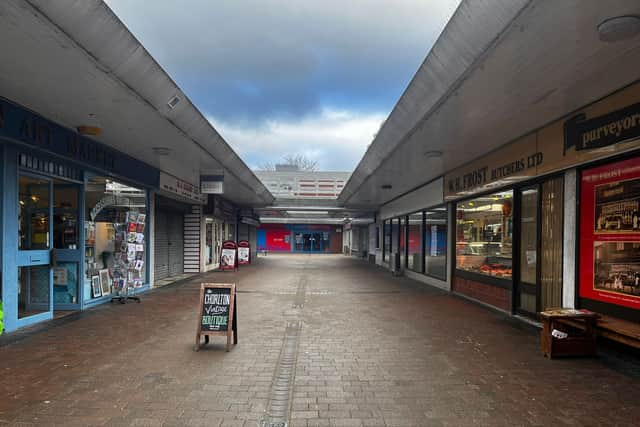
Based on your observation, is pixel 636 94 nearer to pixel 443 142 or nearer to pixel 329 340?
pixel 443 142

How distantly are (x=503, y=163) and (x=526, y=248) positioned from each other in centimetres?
155

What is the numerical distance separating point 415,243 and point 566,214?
24.3 feet

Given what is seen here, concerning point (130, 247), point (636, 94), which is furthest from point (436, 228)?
point (130, 247)

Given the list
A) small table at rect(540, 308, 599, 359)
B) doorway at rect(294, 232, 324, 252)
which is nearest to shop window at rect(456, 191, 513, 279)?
small table at rect(540, 308, 599, 359)

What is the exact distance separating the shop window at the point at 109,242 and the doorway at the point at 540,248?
741 cm

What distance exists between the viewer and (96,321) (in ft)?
19.3

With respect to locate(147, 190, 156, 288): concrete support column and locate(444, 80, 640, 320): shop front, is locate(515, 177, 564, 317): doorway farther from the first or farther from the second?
locate(147, 190, 156, 288): concrete support column

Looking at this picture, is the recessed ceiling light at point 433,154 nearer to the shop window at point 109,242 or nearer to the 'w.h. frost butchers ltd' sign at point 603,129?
the 'w.h. frost butchers ltd' sign at point 603,129

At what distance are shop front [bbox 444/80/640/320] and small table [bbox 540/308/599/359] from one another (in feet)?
1.75

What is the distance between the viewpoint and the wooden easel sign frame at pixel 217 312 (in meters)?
4.56

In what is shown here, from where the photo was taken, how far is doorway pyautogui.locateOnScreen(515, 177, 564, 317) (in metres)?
5.60

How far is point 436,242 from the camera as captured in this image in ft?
35.5

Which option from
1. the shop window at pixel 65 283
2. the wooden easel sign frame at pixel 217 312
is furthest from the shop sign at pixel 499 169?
the shop window at pixel 65 283

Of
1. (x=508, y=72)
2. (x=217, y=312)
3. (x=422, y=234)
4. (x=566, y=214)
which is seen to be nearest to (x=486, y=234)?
(x=566, y=214)
